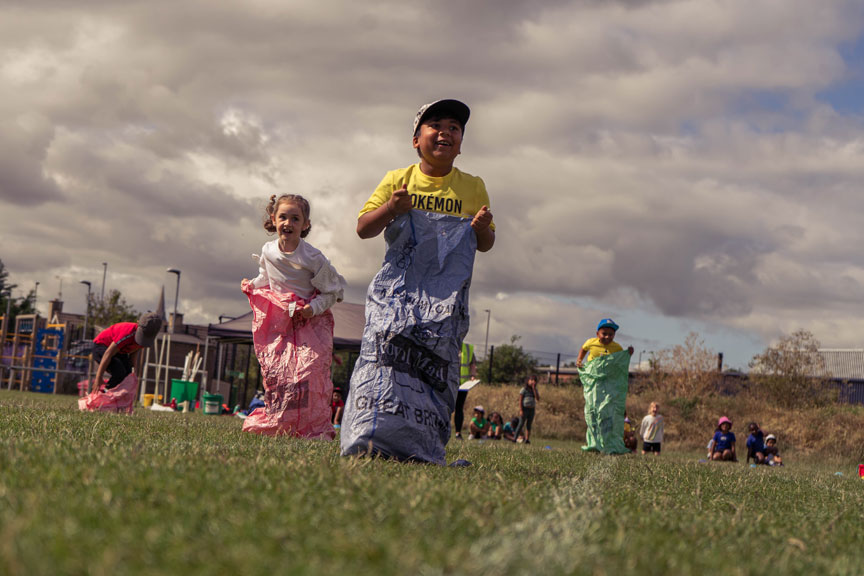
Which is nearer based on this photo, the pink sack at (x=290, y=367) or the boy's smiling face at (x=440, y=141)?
the boy's smiling face at (x=440, y=141)

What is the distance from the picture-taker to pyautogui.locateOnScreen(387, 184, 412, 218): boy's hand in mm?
5234

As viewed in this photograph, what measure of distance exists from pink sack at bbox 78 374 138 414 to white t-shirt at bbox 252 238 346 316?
4.47m

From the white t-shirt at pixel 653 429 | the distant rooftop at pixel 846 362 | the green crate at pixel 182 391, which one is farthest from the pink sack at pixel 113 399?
the distant rooftop at pixel 846 362

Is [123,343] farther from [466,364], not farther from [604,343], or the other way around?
[466,364]

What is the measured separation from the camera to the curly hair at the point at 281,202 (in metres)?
7.81

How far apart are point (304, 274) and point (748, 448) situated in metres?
15.5

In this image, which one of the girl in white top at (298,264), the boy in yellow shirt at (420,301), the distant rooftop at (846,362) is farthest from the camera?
the distant rooftop at (846,362)

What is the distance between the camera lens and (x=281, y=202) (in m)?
7.79

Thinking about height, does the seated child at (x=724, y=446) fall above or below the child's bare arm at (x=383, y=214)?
below

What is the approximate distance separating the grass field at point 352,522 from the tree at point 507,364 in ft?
111

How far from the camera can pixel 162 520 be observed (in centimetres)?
220

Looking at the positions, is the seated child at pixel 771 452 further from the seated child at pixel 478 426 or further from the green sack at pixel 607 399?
the green sack at pixel 607 399

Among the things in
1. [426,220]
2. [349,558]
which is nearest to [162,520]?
[349,558]

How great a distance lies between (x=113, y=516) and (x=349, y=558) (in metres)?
0.69
